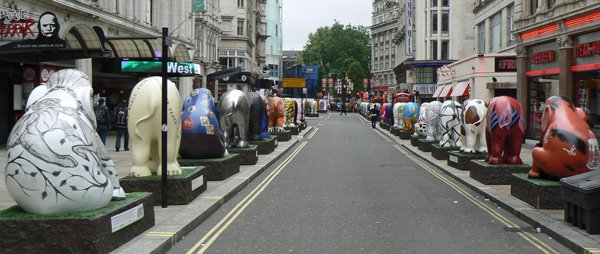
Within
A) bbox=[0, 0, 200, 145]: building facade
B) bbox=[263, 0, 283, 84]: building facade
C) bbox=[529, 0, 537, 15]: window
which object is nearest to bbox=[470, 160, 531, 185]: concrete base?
bbox=[0, 0, 200, 145]: building facade

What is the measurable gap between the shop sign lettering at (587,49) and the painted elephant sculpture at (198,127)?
14.1m

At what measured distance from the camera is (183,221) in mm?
7496

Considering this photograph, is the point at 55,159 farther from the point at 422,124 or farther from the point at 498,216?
the point at 422,124

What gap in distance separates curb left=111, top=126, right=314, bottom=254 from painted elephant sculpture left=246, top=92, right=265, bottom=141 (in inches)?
199

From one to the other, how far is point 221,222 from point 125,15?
22.4m

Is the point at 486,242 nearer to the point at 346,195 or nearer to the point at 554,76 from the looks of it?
the point at 346,195

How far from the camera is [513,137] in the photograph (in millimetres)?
11156

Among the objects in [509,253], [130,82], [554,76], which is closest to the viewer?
[509,253]

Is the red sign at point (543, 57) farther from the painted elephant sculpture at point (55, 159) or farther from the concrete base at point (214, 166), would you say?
the painted elephant sculpture at point (55, 159)

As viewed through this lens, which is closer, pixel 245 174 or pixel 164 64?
pixel 164 64

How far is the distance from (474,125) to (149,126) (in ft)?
28.6

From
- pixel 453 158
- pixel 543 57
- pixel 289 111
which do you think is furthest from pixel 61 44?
pixel 543 57

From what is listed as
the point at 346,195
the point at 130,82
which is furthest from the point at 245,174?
the point at 130,82

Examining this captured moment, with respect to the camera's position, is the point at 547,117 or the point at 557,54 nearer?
the point at 547,117
